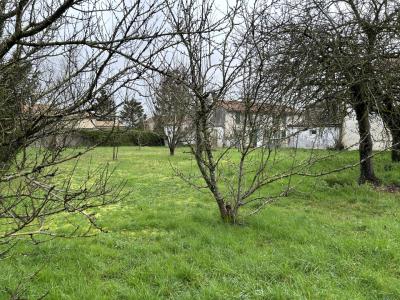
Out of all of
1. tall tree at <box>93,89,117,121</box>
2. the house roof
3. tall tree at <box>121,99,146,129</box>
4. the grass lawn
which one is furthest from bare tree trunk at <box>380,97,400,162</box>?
tall tree at <box>93,89,117,121</box>

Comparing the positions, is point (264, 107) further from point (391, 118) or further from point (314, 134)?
point (391, 118)

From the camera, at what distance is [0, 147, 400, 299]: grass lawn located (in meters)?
4.28

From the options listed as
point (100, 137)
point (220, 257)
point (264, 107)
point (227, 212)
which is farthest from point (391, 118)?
point (100, 137)

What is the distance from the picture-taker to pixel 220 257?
527 cm

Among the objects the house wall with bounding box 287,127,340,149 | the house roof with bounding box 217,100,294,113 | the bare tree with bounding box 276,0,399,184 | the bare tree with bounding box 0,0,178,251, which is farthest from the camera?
the bare tree with bounding box 276,0,399,184

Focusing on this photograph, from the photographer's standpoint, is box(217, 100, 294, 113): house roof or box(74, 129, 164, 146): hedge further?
box(217, 100, 294, 113): house roof

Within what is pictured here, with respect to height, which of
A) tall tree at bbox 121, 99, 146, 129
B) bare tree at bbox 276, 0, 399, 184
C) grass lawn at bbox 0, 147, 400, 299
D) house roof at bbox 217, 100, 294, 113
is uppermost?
bare tree at bbox 276, 0, 399, 184

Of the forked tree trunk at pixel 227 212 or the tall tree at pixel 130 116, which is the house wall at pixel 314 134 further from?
the tall tree at pixel 130 116

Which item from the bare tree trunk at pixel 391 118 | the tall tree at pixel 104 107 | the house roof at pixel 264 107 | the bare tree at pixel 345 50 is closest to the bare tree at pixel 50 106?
the tall tree at pixel 104 107

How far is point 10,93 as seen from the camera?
3.11 metres

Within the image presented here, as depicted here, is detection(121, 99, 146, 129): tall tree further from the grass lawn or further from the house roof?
the house roof

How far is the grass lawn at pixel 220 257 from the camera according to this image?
428 centimetres

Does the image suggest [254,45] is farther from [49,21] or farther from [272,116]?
[49,21]

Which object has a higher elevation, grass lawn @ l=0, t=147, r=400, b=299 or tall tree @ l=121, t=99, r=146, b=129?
tall tree @ l=121, t=99, r=146, b=129
